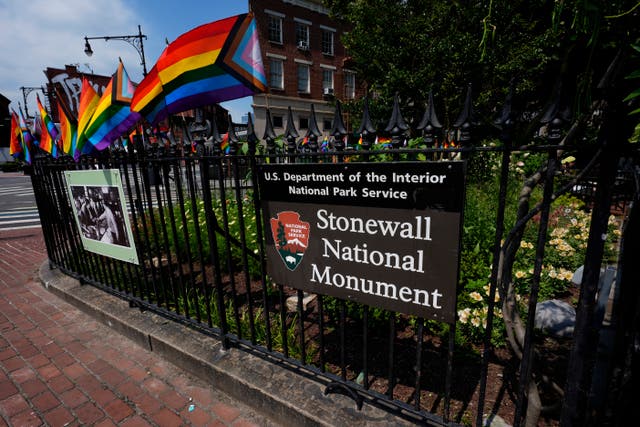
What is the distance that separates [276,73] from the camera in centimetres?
2472

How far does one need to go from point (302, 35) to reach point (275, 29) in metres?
2.45

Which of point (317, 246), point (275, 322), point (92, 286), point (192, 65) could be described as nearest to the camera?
point (317, 246)

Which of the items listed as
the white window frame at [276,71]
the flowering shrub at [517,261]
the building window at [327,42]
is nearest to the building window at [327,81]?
the building window at [327,42]

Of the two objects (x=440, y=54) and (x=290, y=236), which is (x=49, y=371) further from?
(x=440, y=54)

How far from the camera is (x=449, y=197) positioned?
59.0 inches

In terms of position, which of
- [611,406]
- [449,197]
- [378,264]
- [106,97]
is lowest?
[611,406]

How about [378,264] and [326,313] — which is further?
[326,313]

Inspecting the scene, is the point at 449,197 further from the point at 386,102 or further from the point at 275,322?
the point at 386,102

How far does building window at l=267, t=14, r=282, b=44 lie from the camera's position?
2366cm

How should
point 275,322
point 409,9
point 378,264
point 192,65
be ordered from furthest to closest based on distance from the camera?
point 409,9, point 275,322, point 192,65, point 378,264

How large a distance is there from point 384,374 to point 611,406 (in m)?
1.29

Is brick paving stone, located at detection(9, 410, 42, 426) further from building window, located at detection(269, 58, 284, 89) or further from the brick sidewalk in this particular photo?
building window, located at detection(269, 58, 284, 89)

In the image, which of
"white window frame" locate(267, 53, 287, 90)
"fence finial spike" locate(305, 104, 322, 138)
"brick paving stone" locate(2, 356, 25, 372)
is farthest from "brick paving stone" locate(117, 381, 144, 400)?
"white window frame" locate(267, 53, 287, 90)

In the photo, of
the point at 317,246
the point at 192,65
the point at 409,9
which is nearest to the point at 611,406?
the point at 317,246
